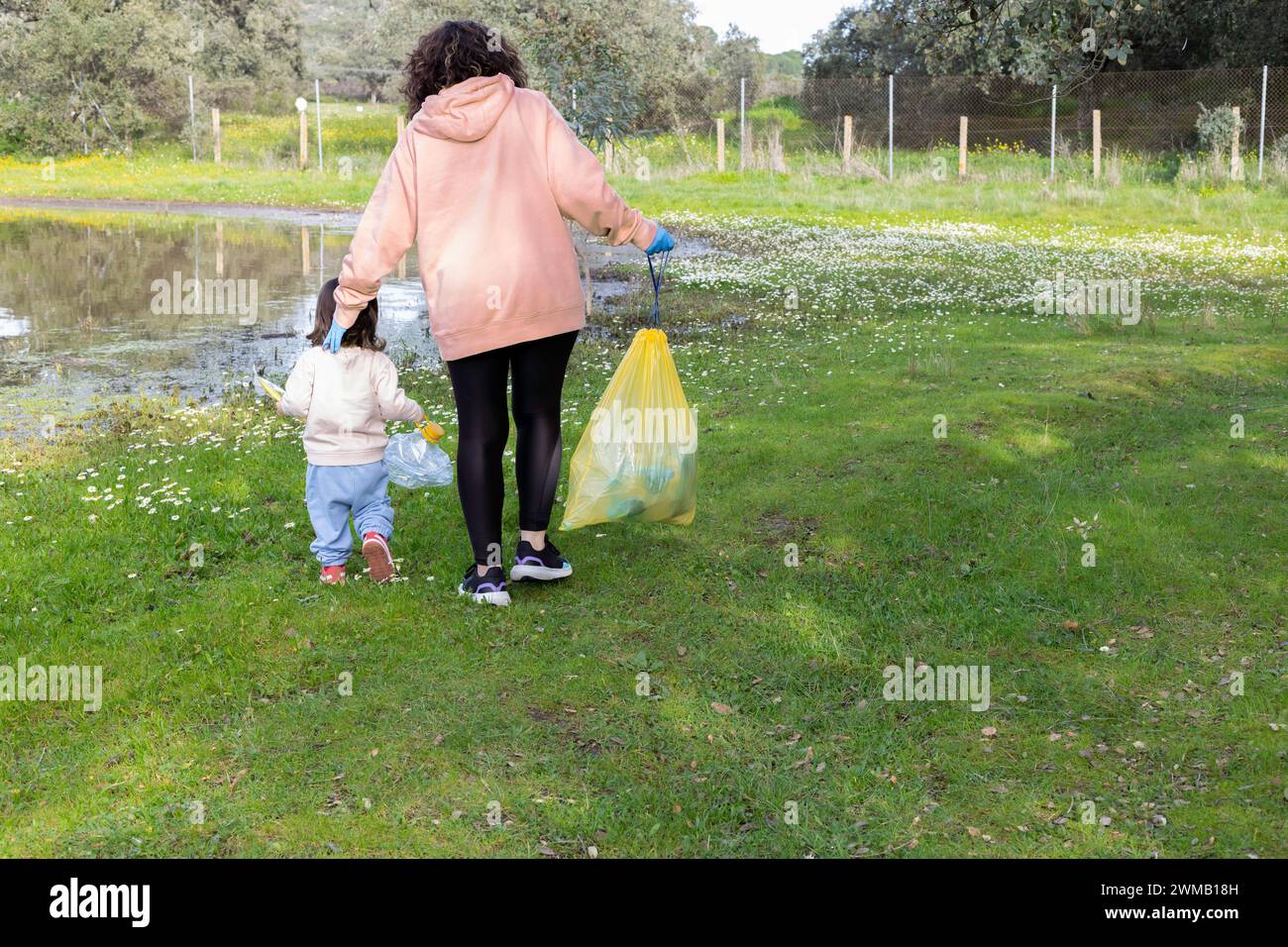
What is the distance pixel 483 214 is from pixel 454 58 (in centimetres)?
64

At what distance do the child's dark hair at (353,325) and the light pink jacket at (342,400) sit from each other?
0.04 m

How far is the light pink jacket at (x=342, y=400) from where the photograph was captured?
5.77 m

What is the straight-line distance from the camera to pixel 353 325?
18.5ft

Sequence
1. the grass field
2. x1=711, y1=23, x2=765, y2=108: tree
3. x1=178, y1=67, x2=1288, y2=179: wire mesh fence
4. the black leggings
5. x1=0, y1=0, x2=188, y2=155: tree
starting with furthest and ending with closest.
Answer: x1=711, y1=23, x2=765, y2=108: tree
x1=0, y1=0, x2=188, y2=155: tree
x1=178, y1=67, x2=1288, y2=179: wire mesh fence
the black leggings
the grass field

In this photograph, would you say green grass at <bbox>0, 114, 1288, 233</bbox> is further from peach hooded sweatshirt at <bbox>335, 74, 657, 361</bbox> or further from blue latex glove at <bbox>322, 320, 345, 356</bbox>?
peach hooded sweatshirt at <bbox>335, 74, 657, 361</bbox>

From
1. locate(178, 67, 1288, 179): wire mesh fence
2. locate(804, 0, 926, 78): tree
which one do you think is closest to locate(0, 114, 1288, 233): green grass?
locate(178, 67, 1288, 179): wire mesh fence

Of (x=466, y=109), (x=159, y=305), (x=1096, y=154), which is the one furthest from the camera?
Result: (x=1096, y=154)

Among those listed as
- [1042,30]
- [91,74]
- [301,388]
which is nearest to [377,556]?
[301,388]

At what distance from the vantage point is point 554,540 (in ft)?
21.1

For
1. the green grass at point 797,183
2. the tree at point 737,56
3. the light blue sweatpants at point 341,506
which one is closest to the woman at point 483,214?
the light blue sweatpants at point 341,506

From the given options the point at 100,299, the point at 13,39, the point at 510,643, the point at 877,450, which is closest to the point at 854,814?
the point at 510,643

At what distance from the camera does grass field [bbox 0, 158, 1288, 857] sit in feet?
12.9

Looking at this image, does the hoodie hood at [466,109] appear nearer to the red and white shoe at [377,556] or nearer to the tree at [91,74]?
the red and white shoe at [377,556]

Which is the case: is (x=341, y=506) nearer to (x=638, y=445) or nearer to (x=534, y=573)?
(x=534, y=573)
